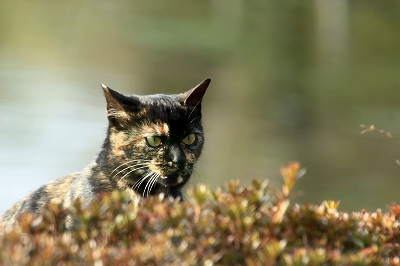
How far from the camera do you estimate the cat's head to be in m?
4.14

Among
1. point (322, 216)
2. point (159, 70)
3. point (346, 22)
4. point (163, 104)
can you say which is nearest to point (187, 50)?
point (159, 70)

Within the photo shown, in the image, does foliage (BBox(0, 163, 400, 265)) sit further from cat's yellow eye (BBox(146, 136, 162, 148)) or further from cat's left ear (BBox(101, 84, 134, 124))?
cat's left ear (BBox(101, 84, 134, 124))

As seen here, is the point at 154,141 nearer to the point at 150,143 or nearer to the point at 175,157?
the point at 150,143

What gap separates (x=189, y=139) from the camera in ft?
14.4

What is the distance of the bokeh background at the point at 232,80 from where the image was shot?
9.41m

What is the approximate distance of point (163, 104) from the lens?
14.5 ft

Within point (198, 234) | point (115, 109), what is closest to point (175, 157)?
point (115, 109)

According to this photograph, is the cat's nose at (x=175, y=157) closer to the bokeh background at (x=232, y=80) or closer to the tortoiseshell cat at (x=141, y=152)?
the tortoiseshell cat at (x=141, y=152)

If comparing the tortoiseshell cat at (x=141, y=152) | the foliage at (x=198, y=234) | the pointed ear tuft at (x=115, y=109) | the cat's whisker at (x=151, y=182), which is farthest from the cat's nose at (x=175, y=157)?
the foliage at (x=198, y=234)

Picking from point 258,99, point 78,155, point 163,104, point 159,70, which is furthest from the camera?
point 159,70

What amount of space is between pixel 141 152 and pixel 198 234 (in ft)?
6.52

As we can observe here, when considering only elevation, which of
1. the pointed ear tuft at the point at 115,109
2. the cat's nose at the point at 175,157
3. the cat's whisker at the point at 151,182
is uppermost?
the pointed ear tuft at the point at 115,109

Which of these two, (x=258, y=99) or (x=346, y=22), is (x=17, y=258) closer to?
(x=258, y=99)

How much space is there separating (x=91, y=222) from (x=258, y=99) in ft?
35.6
